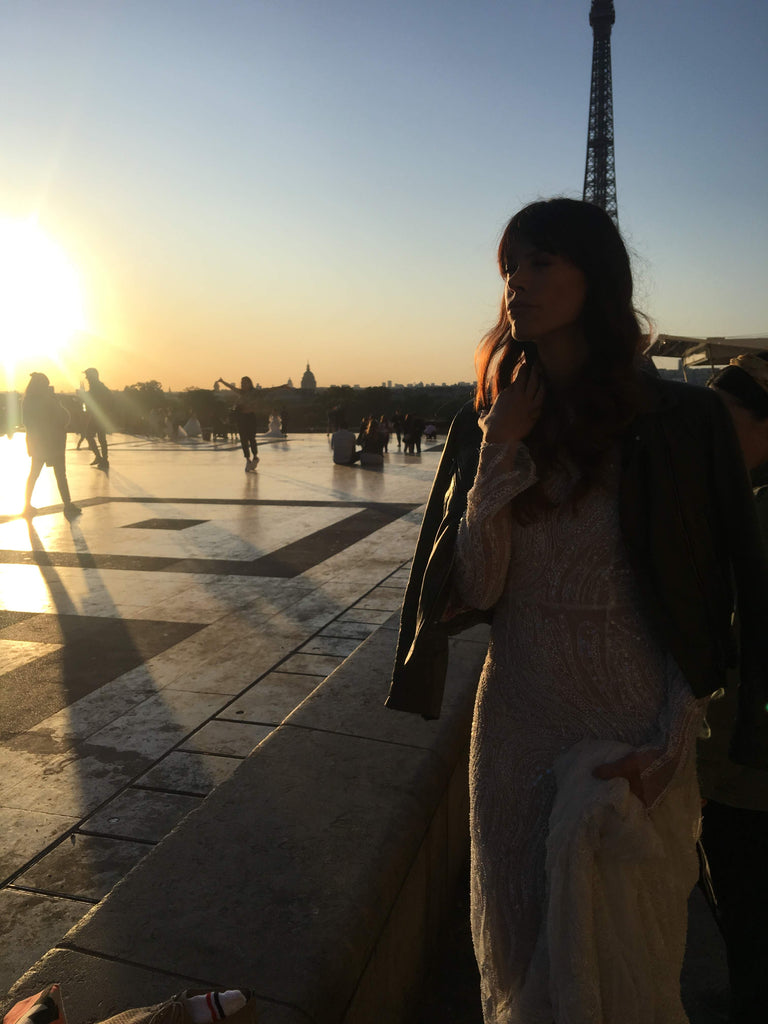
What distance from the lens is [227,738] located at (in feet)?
11.0

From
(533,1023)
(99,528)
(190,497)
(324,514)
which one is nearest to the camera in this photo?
(533,1023)

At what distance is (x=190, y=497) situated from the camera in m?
11.2

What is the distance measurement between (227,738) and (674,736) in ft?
8.11

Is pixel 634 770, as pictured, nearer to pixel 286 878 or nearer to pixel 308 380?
pixel 286 878

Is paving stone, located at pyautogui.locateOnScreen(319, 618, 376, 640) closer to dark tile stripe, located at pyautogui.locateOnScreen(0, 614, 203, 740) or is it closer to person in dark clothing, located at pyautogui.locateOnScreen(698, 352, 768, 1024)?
dark tile stripe, located at pyautogui.locateOnScreen(0, 614, 203, 740)

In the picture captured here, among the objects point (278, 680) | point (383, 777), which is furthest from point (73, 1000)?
point (278, 680)

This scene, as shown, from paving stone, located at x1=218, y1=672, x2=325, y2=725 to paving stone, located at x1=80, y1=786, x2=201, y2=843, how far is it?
700 millimetres

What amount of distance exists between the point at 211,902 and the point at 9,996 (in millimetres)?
398

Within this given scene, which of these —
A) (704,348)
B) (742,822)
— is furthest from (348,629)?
(704,348)

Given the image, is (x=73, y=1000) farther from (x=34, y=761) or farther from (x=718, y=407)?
(x=34, y=761)

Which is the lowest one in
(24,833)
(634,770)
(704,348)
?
(24,833)

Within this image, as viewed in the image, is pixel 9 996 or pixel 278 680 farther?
pixel 278 680

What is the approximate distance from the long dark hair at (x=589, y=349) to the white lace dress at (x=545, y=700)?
39mm

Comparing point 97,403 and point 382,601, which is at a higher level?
point 97,403
